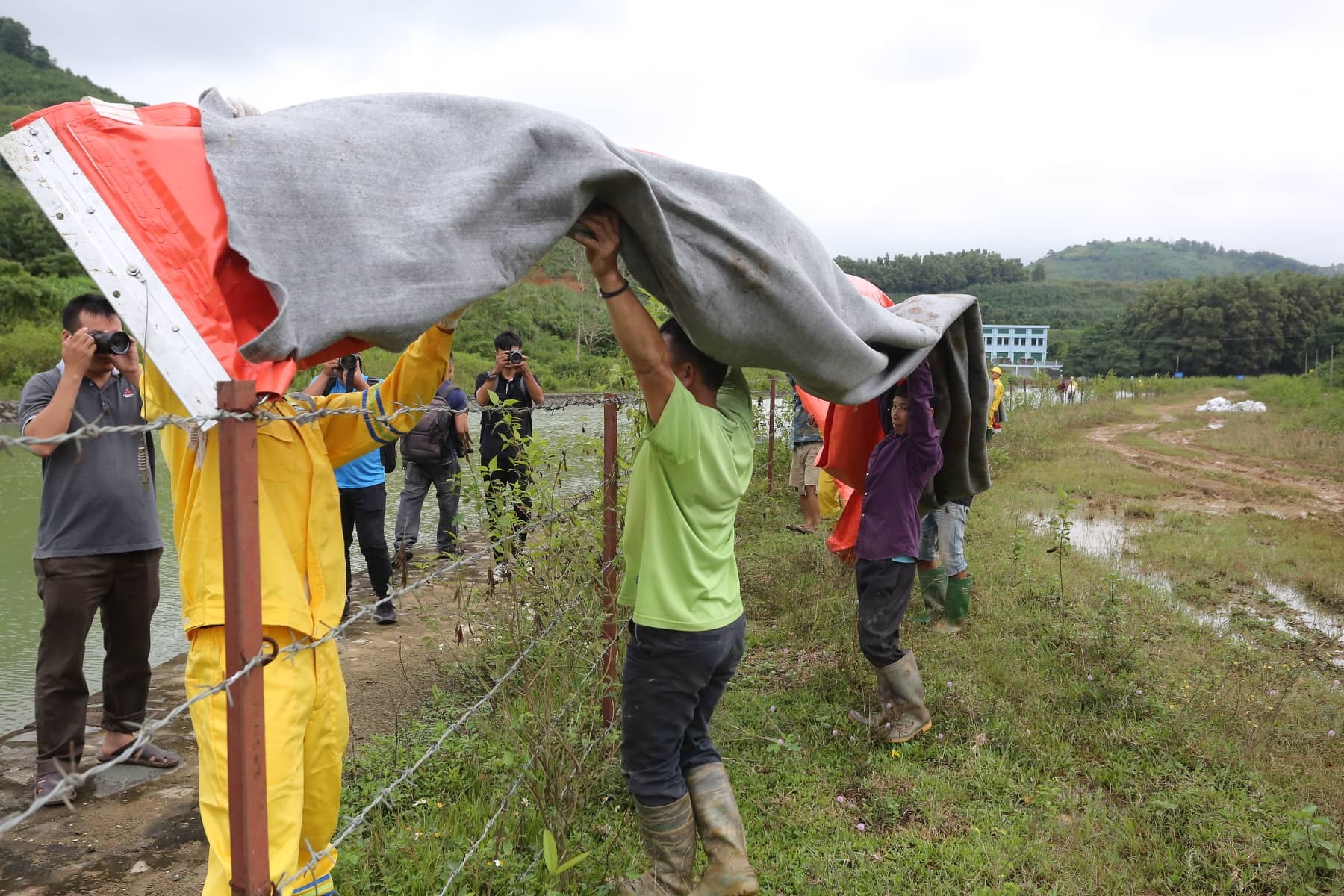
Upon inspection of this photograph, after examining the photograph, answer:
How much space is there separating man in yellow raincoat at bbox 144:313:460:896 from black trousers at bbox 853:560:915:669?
236cm

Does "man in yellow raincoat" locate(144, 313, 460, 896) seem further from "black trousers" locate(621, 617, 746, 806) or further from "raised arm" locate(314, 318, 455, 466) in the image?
"black trousers" locate(621, 617, 746, 806)

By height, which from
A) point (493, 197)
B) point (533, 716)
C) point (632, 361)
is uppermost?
point (493, 197)

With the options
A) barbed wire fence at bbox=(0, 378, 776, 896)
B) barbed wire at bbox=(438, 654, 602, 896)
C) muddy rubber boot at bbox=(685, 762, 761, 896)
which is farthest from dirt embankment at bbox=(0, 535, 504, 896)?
muddy rubber boot at bbox=(685, 762, 761, 896)

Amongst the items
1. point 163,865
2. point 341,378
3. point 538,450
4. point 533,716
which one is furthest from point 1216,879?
point 341,378

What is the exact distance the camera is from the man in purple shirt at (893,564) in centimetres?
387

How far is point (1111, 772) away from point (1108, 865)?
69 centimetres

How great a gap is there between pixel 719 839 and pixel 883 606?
1571 millimetres

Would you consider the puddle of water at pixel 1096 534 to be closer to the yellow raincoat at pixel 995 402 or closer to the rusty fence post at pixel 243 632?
the yellow raincoat at pixel 995 402

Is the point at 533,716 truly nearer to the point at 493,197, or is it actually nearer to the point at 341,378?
the point at 493,197

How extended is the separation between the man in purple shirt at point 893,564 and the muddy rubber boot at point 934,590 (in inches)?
59.1

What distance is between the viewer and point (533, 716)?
2.86 metres

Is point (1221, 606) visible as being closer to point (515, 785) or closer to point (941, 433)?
point (941, 433)

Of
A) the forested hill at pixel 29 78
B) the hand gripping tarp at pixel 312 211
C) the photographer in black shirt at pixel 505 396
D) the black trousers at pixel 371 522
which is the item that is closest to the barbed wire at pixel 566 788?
the hand gripping tarp at pixel 312 211

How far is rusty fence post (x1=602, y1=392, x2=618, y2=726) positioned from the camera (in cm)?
347
